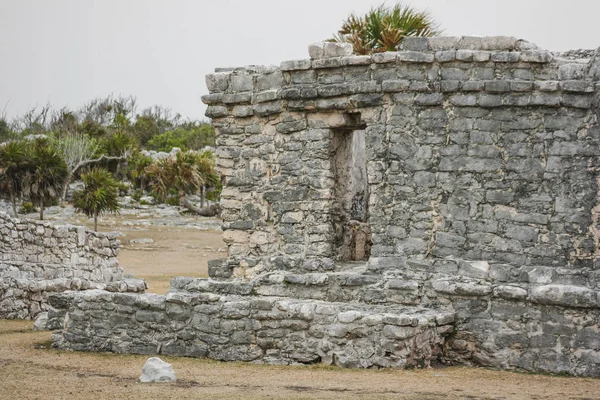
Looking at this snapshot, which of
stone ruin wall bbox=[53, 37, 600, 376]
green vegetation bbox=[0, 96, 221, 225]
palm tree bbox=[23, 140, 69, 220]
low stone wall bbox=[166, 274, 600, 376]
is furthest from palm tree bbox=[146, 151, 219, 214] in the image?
low stone wall bbox=[166, 274, 600, 376]

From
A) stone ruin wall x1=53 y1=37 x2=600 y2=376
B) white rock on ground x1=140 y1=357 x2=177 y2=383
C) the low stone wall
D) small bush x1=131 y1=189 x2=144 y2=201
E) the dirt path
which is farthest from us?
small bush x1=131 y1=189 x2=144 y2=201

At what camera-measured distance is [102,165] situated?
3866cm

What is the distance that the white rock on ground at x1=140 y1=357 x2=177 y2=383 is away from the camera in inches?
345

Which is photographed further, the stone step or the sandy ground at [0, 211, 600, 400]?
the stone step

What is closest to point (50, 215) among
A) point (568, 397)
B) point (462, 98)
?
point (462, 98)

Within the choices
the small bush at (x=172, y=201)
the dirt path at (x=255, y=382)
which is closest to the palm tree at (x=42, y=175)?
the small bush at (x=172, y=201)

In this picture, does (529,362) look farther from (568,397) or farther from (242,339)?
(242,339)

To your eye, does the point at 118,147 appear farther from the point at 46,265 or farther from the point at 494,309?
the point at 494,309

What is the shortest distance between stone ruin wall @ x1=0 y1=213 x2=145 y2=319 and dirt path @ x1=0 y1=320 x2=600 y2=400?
4134 millimetres

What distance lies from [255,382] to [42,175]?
19.4m

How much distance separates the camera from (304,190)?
A: 11.1m

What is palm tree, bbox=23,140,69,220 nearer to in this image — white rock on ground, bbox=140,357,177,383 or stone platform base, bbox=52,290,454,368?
stone platform base, bbox=52,290,454,368

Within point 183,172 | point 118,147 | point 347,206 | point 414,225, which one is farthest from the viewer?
point 118,147

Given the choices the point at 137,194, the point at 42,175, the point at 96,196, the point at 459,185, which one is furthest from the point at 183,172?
the point at 459,185
